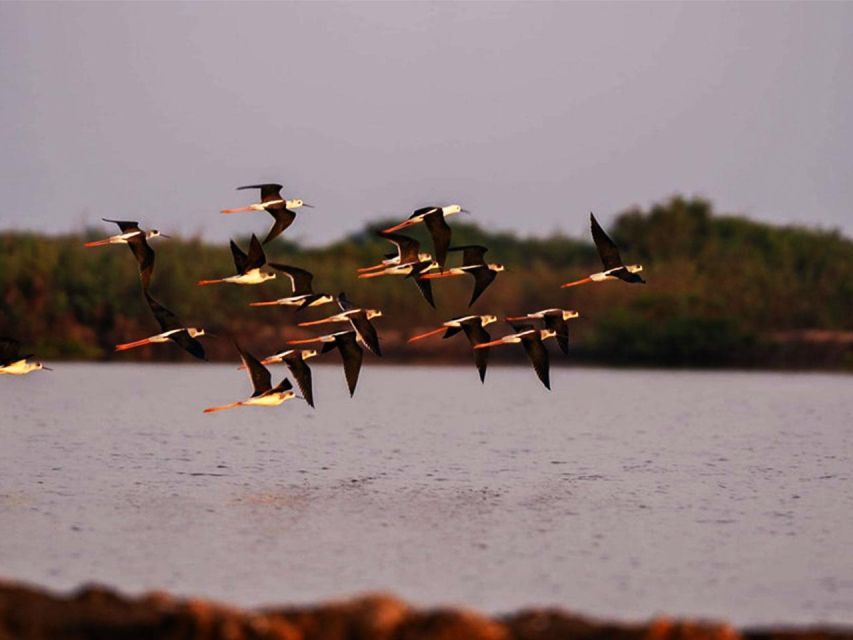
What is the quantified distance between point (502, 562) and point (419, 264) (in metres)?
4.68

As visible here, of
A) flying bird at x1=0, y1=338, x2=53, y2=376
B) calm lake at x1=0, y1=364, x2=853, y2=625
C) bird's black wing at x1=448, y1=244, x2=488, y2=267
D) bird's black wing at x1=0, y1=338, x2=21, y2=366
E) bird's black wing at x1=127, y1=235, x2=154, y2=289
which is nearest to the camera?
calm lake at x1=0, y1=364, x2=853, y2=625

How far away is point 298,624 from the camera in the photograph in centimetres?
849

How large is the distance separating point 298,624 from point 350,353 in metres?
8.13

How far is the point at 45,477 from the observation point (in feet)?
54.7

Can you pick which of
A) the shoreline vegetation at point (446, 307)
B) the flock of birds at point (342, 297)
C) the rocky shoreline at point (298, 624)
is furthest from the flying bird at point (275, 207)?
the shoreline vegetation at point (446, 307)

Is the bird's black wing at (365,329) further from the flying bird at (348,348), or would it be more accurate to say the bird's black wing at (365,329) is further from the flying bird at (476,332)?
the flying bird at (476,332)

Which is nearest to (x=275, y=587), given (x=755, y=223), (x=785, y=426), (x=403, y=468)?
(x=403, y=468)

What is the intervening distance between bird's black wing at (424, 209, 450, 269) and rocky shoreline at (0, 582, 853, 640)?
701 cm

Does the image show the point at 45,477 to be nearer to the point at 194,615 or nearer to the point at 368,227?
the point at 194,615

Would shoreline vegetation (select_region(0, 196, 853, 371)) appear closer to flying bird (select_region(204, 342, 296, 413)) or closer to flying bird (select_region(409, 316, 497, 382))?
flying bird (select_region(409, 316, 497, 382))

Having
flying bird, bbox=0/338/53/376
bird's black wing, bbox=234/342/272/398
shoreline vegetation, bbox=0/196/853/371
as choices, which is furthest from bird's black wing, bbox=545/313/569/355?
shoreline vegetation, bbox=0/196/853/371

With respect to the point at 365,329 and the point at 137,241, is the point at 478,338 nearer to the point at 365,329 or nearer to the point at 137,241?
the point at 365,329

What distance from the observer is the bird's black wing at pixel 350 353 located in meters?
16.3

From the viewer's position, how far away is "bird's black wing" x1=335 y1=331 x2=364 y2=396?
1633 cm
